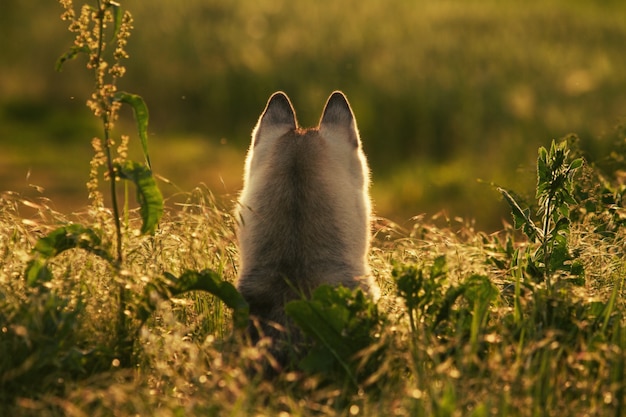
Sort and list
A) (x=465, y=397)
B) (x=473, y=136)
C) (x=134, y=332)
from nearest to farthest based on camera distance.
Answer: (x=465, y=397) → (x=134, y=332) → (x=473, y=136)

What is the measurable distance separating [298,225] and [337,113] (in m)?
0.82

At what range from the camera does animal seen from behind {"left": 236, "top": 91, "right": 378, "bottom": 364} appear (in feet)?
12.3

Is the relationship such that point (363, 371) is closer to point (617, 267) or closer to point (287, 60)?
point (617, 267)

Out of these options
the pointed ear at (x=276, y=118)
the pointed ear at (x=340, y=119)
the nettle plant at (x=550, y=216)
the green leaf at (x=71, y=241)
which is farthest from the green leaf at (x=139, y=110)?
the nettle plant at (x=550, y=216)

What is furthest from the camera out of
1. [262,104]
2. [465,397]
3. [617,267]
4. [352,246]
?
[262,104]

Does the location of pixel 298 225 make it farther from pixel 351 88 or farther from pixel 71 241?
pixel 351 88

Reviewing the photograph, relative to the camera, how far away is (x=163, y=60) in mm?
14227

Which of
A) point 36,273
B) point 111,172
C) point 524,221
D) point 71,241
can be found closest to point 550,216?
point 524,221

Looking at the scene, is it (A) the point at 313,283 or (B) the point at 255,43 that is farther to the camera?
(B) the point at 255,43

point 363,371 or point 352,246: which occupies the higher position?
point 352,246

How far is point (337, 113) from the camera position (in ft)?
14.6

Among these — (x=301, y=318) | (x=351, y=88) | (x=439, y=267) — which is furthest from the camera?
(x=351, y=88)

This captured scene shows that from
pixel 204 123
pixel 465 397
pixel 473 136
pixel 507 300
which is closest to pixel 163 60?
pixel 204 123

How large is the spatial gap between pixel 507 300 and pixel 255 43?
1126 cm
